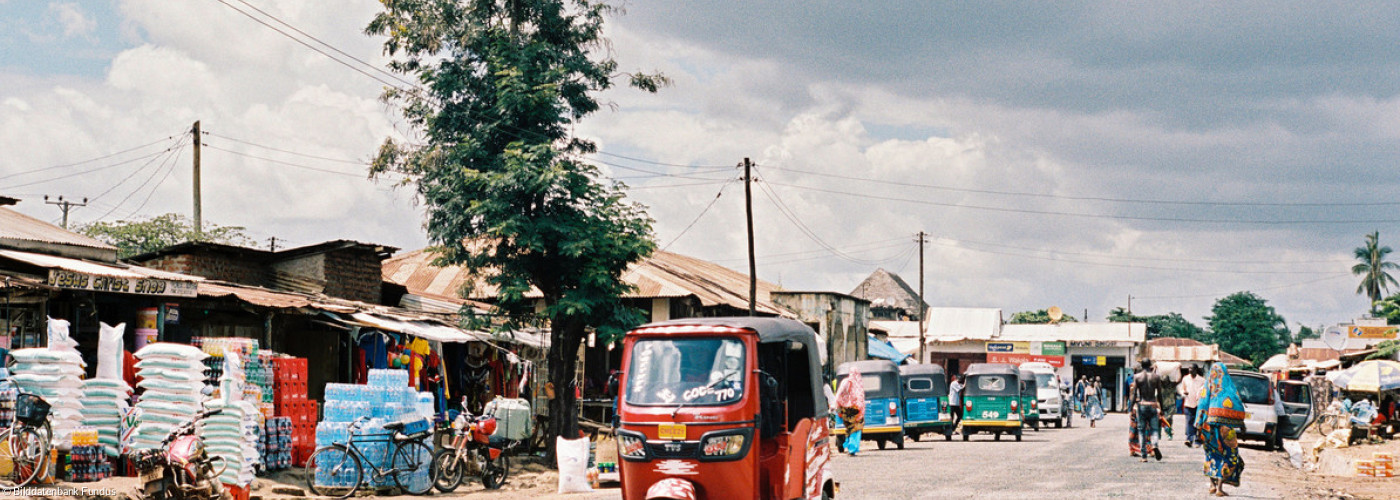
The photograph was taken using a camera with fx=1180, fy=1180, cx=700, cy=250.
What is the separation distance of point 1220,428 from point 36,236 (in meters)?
18.7

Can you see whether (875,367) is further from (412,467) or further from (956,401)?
(412,467)

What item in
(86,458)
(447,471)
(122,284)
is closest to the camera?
(86,458)

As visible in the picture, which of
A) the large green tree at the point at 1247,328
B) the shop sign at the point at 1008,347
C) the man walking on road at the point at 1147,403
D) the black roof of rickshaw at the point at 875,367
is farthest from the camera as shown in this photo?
the large green tree at the point at 1247,328

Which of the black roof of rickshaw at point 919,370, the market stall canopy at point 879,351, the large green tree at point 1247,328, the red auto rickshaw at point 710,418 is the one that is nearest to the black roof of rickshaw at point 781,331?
the red auto rickshaw at point 710,418

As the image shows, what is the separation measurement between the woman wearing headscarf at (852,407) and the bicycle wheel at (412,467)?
34.8 ft

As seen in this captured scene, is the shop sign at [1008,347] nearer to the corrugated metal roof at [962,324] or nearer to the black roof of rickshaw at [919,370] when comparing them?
the corrugated metal roof at [962,324]

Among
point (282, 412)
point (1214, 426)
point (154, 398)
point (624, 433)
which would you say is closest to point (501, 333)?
point (282, 412)

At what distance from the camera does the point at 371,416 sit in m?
17.0

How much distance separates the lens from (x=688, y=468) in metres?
12.6

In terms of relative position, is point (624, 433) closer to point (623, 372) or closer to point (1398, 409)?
point (623, 372)

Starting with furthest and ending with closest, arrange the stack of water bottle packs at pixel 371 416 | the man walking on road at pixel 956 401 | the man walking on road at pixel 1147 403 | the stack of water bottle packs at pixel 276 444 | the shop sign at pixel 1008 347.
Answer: the shop sign at pixel 1008 347 → the man walking on road at pixel 956 401 → the man walking on road at pixel 1147 403 → the stack of water bottle packs at pixel 276 444 → the stack of water bottle packs at pixel 371 416

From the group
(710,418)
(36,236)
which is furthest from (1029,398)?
(36,236)

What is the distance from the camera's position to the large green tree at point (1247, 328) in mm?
103812

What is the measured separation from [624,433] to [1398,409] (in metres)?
34.8
